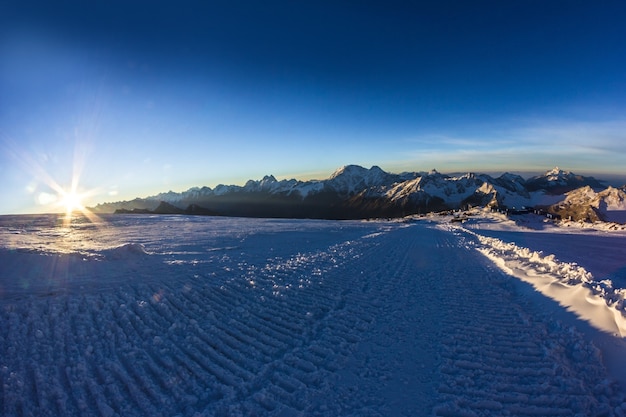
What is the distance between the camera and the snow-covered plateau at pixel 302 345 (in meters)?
4.36

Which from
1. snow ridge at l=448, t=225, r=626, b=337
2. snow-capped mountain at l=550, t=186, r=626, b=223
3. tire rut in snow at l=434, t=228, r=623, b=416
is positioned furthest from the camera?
snow-capped mountain at l=550, t=186, r=626, b=223

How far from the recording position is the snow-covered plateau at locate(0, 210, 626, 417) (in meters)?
4.36

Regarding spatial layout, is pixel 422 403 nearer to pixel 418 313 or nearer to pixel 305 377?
pixel 305 377

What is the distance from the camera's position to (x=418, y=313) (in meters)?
7.95

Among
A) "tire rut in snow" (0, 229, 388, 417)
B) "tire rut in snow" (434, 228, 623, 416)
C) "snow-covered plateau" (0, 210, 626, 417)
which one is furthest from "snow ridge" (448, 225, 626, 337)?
"tire rut in snow" (0, 229, 388, 417)

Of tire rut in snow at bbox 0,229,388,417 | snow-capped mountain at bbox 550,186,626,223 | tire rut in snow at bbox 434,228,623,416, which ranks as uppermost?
tire rut in snow at bbox 0,229,388,417

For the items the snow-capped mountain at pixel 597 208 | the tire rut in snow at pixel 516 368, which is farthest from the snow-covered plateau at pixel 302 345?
the snow-capped mountain at pixel 597 208

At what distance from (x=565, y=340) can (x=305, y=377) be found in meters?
5.23

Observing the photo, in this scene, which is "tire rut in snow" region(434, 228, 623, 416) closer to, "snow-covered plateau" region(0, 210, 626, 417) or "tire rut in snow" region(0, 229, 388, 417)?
"snow-covered plateau" region(0, 210, 626, 417)

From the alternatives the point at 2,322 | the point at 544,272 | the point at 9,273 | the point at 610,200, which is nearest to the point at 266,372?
the point at 2,322

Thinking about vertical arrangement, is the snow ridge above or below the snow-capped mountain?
above

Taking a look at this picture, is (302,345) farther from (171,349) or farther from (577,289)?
(577,289)

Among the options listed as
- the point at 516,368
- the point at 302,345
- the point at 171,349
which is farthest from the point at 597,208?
the point at 171,349

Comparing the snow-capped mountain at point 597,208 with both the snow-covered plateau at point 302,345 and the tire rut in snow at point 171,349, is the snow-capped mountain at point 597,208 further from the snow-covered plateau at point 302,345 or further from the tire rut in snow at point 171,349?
the tire rut in snow at point 171,349
